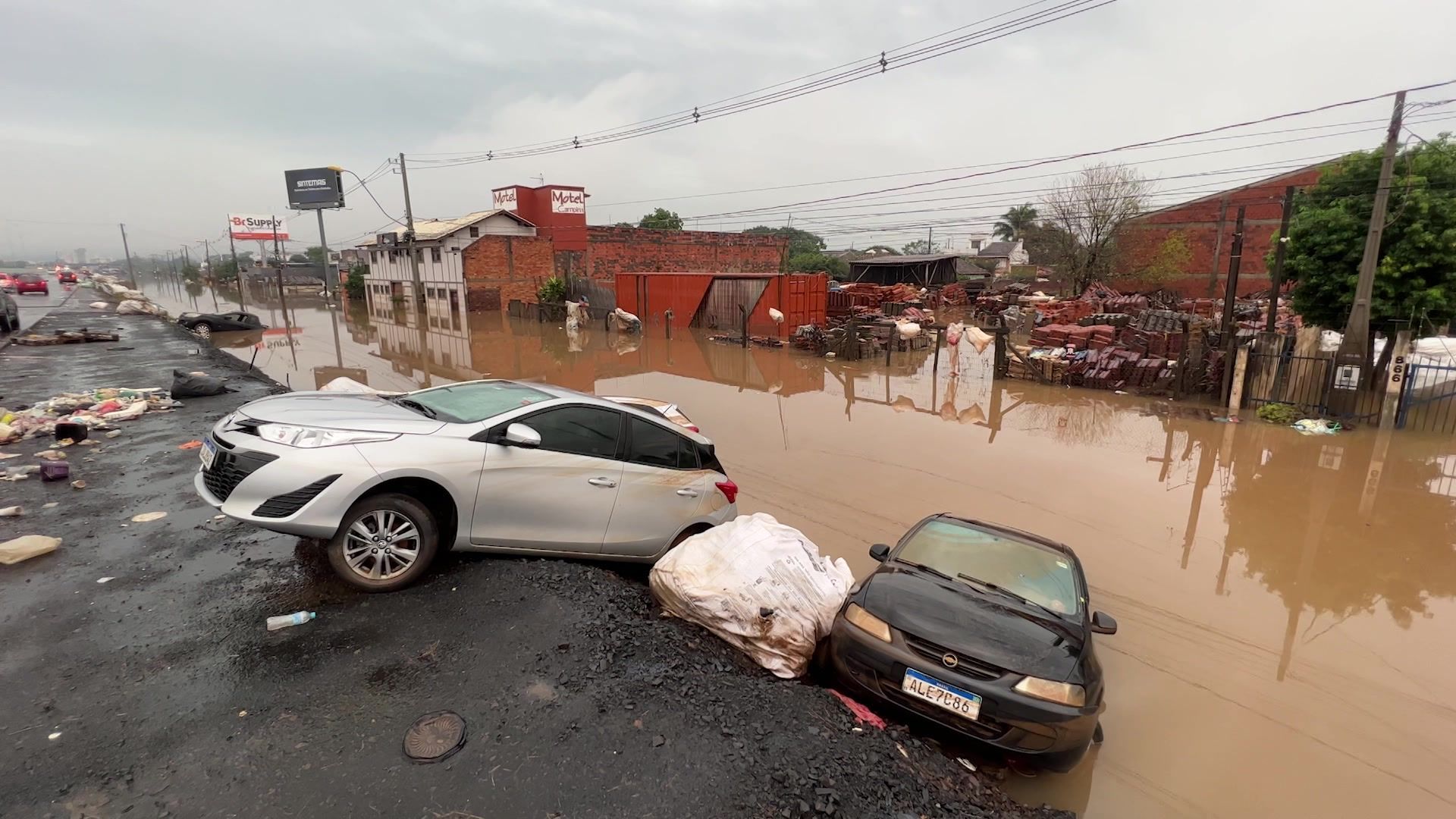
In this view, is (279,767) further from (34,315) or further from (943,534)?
(34,315)

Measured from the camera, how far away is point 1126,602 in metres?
5.62

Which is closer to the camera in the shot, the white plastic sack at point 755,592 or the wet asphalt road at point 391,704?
the wet asphalt road at point 391,704

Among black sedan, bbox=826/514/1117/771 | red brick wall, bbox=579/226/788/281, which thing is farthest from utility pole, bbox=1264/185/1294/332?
red brick wall, bbox=579/226/788/281

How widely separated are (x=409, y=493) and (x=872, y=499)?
17.8 feet

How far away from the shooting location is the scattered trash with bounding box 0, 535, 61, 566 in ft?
14.3

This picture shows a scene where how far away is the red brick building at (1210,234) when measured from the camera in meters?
31.0

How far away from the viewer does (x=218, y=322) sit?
22.9 meters

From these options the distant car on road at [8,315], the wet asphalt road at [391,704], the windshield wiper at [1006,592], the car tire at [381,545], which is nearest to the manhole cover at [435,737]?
the wet asphalt road at [391,704]

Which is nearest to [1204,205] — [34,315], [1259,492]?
[1259,492]

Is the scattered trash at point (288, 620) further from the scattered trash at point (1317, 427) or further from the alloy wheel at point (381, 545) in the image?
the scattered trash at point (1317, 427)

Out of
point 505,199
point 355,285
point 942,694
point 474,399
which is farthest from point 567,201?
point 942,694

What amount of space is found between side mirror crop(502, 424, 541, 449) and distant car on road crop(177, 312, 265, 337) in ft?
77.0

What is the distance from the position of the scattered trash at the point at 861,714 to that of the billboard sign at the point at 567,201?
41326 millimetres

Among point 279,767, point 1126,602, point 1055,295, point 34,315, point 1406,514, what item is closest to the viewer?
point 279,767
